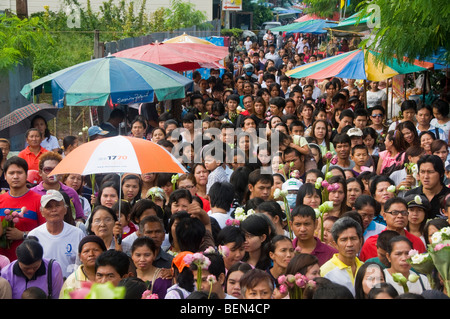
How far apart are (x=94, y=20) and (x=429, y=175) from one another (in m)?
21.4

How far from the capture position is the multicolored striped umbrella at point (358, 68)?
12.3 m

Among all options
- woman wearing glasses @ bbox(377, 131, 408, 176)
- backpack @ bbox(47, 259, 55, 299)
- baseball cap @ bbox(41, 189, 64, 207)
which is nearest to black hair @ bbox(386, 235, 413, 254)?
backpack @ bbox(47, 259, 55, 299)

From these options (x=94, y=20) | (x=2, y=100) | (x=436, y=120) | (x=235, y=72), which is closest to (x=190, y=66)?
(x=2, y=100)

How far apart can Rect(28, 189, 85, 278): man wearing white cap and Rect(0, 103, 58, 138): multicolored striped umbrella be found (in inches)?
156

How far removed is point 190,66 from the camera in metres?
14.7

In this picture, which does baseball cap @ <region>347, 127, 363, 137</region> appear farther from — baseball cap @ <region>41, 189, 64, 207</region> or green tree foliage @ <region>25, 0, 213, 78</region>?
green tree foliage @ <region>25, 0, 213, 78</region>

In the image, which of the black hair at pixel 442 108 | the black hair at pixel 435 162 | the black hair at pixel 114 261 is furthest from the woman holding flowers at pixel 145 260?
the black hair at pixel 442 108

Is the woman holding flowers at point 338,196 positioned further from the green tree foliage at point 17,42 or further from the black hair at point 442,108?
the green tree foliage at point 17,42

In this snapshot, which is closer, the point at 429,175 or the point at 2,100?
the point at 429,175

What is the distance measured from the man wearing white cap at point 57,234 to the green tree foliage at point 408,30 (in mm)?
5039

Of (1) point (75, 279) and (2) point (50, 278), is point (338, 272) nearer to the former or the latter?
(1) point (75, 279)

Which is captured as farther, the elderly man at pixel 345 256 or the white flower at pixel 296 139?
the white flower at pixel 296 139

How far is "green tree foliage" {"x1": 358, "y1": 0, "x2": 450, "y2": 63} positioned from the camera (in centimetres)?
944

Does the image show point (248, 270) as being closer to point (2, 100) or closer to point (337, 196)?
point (337, 196)
